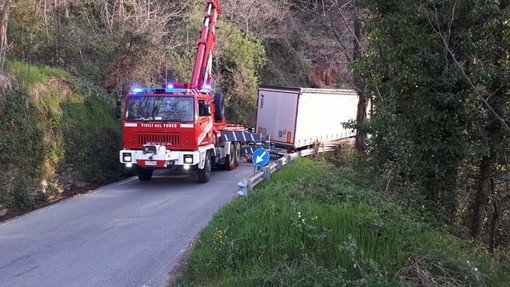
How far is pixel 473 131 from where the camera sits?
1144 cm

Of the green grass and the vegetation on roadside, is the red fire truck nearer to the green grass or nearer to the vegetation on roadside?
the vegetation on roadside

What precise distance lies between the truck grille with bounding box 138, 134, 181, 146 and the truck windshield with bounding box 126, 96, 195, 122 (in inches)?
18.6

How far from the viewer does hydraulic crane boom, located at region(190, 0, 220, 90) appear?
728 inches

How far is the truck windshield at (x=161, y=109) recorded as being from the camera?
1564cm

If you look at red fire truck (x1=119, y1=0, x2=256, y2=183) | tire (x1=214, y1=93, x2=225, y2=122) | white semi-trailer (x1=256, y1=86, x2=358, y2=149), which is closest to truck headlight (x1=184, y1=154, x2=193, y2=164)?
red fire truck (x1=119, y1=0, x2=256, y2=183)

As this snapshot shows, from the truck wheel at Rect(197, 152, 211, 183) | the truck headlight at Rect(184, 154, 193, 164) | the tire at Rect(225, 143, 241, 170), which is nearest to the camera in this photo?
the truck headlight at Rect(184, 154, 193, 164)

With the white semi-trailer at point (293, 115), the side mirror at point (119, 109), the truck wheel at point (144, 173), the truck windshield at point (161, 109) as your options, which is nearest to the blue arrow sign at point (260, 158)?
the truck windshield at point (161, 109)

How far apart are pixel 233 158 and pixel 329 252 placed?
43.8 ft

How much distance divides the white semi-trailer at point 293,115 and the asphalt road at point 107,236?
8.50 meters

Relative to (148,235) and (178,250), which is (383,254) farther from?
(148,235)

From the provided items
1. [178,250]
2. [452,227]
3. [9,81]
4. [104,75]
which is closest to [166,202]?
[178,250]

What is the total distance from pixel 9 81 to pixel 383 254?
11.1 m

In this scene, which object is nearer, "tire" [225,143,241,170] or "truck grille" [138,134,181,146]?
"truck grille" [138,134,181,146]

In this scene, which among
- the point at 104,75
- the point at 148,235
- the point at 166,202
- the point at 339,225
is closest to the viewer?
the point at 339,225
